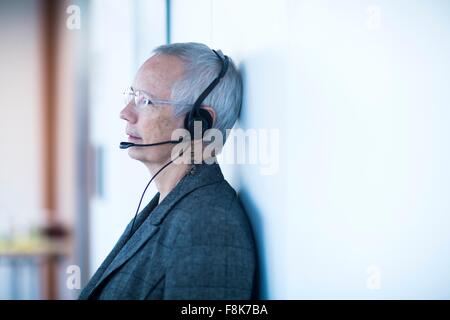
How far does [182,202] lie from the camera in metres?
0.97

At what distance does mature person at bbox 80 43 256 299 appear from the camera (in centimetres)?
86

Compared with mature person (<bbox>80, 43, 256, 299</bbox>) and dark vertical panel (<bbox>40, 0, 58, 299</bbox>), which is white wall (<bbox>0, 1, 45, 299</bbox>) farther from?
mature person (<bbox>80, 43, 256, 299</bbox>)

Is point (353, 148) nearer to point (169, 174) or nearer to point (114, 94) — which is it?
point (169, 174)

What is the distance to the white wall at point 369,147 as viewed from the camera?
2.58 feet

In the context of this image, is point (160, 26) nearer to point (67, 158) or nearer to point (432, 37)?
point (432, 37)

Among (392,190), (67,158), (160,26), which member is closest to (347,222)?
(392,190)

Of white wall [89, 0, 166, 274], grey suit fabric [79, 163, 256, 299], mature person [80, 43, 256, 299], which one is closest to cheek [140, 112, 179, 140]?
mature person [80, 43, 256, 299]

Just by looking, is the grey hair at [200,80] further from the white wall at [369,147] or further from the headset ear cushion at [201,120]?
the white wall at [369,147]

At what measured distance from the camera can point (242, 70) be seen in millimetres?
1074

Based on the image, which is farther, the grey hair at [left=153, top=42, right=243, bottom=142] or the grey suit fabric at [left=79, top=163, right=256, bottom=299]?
the grey hair at [left=153, top=42, right=243, bottom=142]

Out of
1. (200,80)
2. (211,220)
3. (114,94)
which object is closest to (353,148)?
(211,220)

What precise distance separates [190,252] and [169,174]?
28cm
